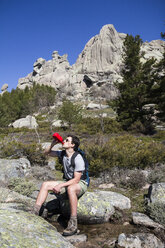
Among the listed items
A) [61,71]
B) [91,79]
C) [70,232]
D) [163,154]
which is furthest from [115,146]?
[61,71]

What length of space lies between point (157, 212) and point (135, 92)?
674 inches

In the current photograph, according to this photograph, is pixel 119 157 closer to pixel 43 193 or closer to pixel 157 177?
pixel 157 177

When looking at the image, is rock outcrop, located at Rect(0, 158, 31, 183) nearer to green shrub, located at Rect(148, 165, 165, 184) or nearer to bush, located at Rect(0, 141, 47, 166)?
bush, located at Rect(0, 141, 47, 166)

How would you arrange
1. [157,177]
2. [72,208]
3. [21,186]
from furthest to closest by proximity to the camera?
[157,177] < [21,186] < [72,208]

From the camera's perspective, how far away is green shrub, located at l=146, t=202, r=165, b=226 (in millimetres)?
3717

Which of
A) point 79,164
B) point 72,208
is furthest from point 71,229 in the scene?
point 79,164

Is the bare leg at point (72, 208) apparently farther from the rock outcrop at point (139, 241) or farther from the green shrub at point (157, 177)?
the green shrub at point (157, 177)

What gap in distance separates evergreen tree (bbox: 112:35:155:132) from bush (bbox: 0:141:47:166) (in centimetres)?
1338

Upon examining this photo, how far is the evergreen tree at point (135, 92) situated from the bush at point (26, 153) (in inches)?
527

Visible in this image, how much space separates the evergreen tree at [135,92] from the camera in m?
19.9

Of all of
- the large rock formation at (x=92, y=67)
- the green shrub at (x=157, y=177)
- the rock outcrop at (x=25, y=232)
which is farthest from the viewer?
the large rock formation at (x=92, y=67)

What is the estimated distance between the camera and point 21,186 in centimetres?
494

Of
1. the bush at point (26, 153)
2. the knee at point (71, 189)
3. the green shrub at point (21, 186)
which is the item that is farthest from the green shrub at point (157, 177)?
the bush at point (26, 153)

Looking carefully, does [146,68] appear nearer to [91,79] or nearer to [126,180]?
[126,180]
